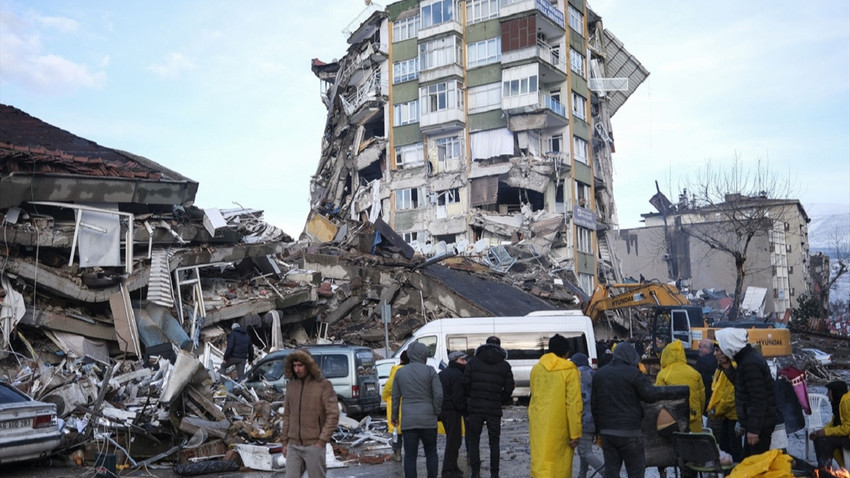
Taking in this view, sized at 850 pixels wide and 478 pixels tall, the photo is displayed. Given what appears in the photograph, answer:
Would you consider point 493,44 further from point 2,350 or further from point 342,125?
point 2,350

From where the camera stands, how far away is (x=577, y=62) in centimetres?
5350

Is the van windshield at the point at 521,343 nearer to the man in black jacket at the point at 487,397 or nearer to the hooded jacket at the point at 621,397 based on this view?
the man in black jacket at the point at 487,397

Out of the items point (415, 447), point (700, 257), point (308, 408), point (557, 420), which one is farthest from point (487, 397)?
point (700, 257)

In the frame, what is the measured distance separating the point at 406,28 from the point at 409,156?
9116 mm

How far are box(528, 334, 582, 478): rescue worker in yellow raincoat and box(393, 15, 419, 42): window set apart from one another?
47789mm

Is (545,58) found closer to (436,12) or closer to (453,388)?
(436,12)

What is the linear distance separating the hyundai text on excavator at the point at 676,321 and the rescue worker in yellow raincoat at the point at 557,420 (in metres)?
16.3

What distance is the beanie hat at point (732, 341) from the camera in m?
8.05

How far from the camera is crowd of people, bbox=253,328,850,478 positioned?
7.44 metres

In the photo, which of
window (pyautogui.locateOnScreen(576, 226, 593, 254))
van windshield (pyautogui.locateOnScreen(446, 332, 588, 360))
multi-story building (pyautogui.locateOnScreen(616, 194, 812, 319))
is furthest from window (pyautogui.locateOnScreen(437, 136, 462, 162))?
van windshield (pyautogui.locateOnScreen(446, 332, 588, 360))

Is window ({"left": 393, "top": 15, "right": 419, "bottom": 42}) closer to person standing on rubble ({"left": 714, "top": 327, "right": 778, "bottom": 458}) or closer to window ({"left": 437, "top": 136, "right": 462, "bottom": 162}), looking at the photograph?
window ({"left": 437, "top": 136, "right": 462, "bottom": 162})

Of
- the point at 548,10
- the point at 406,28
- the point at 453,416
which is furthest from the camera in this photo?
the point at 406,28

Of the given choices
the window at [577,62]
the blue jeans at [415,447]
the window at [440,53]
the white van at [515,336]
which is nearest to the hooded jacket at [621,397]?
the blue jeans at [415,447]

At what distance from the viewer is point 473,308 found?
31.0 meters
